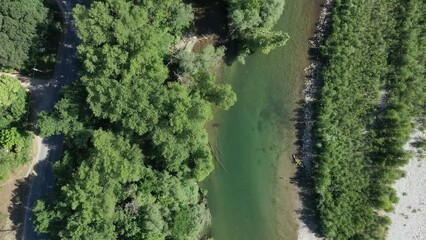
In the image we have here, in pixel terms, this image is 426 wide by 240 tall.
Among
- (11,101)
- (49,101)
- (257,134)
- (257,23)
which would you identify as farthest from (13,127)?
(257,23)

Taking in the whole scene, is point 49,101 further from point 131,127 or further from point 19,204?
point 131,127

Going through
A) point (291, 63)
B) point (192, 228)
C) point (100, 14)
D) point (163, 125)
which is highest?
point (100, 14)

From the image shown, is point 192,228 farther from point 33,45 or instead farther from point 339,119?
point 33,45

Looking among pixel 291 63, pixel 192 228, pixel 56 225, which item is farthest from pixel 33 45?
pixel 291 63

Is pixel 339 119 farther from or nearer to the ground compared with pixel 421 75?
nearer to the ground

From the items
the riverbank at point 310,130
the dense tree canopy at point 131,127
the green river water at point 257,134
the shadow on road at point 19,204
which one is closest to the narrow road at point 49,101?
the shadow on road at point 19,204

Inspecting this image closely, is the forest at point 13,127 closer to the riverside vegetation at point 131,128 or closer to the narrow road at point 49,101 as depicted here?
the narrow road at point 49,101

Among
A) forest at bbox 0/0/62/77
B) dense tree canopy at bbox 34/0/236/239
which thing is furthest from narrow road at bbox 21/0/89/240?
dense tree canopy at bbox 34/0/236/239
